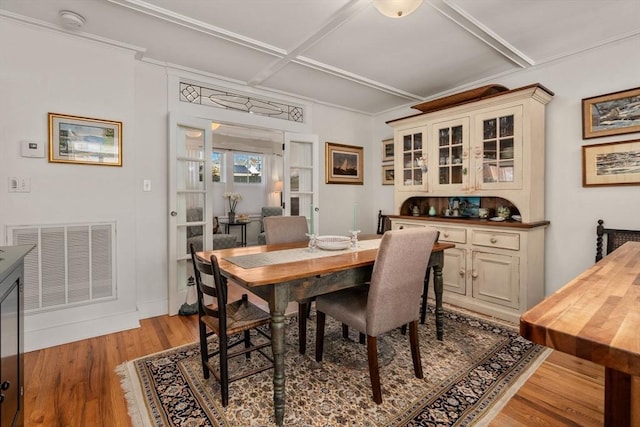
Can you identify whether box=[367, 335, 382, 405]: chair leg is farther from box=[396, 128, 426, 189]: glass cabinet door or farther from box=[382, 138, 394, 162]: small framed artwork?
box=[382, 138, 394, 162]: small framed artwork

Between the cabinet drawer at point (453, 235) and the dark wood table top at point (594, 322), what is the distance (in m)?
2.09

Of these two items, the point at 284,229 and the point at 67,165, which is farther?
the point at 284,229

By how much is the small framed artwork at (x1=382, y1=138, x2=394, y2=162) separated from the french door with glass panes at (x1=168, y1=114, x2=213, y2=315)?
2.52 m

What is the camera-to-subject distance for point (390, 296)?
71.2 inches

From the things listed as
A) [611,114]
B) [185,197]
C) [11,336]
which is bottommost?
[11,336]

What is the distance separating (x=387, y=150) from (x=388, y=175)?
365 mm

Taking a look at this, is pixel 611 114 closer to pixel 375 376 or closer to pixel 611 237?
pixel 611 237

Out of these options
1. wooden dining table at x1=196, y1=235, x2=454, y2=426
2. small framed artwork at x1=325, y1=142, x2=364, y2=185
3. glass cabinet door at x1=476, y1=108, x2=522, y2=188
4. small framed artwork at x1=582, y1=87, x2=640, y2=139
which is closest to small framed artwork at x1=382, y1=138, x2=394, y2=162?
small framed artwork at x1=325, y1=142, x2=364, y2=185

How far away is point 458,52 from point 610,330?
2.76m

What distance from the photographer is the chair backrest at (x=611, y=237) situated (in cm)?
254

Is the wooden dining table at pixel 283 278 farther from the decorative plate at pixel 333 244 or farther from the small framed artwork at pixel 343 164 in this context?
the small framed artwork at pixel 343 164

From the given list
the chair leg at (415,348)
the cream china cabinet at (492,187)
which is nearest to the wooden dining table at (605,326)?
the chair leg at (415,348)

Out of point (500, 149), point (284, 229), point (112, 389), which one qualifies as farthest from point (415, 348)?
point (500, 149)

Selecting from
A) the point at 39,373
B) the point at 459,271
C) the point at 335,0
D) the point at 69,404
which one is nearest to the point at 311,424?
the point at 69,404
